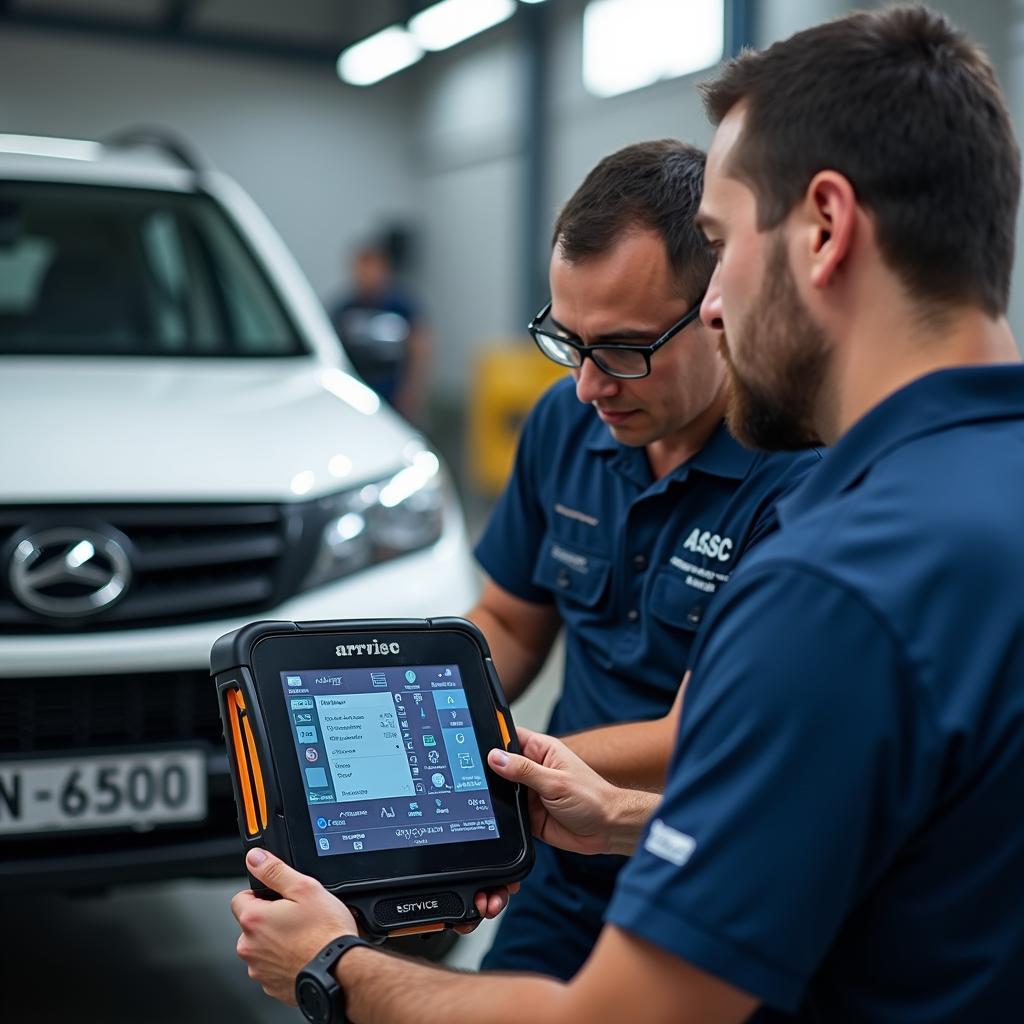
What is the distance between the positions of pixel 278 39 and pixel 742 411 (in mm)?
12631

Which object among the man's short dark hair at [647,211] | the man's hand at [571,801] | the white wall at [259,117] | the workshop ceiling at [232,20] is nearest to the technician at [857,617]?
the man's hand at [571,801]

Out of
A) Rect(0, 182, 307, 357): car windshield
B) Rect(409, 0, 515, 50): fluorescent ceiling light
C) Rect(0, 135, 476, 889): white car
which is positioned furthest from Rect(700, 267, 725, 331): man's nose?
Rect(409, 0, 515, 50): fluorescent ceiling light

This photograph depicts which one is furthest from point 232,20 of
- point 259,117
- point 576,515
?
point 576,515

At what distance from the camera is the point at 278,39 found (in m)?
12.7

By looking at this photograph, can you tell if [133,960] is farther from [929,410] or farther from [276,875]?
[929,410]

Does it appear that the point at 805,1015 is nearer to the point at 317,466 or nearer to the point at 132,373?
the point at 317,466

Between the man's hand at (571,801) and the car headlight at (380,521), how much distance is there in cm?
109

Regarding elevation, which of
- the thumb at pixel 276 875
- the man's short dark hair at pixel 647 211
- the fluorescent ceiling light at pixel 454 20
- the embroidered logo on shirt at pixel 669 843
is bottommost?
the thumb at pixel 276 875

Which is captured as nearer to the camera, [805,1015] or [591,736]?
[805,1015]

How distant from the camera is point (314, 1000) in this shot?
108 centimetres

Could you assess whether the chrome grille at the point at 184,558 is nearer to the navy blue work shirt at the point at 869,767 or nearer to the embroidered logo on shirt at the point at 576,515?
the embroidered logo on shirt at the point at 576,515

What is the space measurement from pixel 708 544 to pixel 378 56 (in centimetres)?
1164

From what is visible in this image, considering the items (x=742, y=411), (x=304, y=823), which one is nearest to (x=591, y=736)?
(x=304, y=823)

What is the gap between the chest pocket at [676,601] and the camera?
5.12ft
